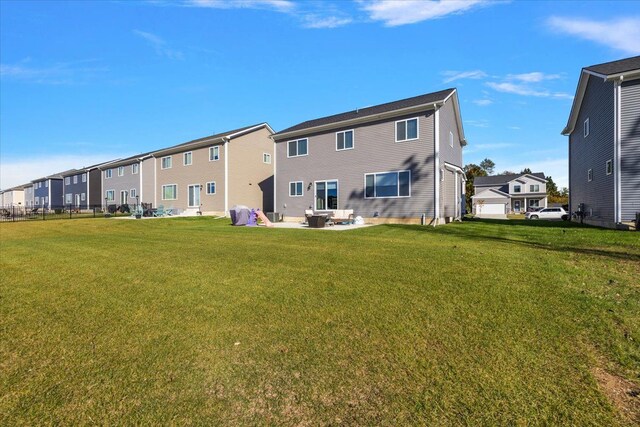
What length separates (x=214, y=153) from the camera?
25234 millimetres

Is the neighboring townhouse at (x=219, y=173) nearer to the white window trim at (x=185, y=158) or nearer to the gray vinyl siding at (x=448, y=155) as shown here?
the white window trim at (x=185, y=158)

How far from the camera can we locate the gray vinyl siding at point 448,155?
1662cm

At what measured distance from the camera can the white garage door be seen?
45.5 meters

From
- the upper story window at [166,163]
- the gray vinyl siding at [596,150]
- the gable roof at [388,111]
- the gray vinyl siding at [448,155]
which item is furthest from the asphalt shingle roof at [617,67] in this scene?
the upper story window at [166,163]

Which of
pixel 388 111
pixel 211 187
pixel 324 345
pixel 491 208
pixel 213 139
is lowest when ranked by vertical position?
pixel 324 345

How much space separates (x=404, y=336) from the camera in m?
3.00

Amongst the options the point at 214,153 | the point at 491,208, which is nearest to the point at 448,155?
the point at 214,153

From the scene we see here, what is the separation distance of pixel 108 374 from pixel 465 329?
10.4ft

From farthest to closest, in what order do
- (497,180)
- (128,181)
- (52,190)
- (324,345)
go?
(497,180)
(52,190)
(128,181)
(324,345)

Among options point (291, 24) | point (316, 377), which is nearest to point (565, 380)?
point (316, 377)

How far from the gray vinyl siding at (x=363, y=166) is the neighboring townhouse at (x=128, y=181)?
16648mm

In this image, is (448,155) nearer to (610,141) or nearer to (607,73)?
(610,141)

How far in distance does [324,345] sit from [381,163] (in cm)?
1563

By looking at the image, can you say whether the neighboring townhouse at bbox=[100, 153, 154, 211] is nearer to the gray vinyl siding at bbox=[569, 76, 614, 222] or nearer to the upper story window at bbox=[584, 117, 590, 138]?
the gray vinyl siding at bbox=[569, 76, 614, 222]
